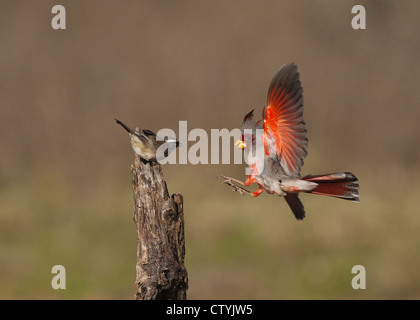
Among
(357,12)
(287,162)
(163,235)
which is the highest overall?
(357,12)

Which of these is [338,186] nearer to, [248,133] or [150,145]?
[248,133]

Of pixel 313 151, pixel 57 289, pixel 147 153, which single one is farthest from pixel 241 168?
pixel 147 153

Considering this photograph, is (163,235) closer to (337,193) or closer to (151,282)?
(151,282)

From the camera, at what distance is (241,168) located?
12.0 metres

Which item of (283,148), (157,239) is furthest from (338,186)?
(157,239)

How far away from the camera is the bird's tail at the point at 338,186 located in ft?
17.4

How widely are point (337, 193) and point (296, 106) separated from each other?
0.76 meters

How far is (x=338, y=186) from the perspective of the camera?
5.39 m

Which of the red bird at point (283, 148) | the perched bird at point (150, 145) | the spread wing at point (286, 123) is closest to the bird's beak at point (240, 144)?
the red bird at point (283, 148)

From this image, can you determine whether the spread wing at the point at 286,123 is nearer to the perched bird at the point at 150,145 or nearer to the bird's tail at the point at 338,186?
the bird's tail at the point at 338,186

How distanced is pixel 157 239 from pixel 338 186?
1647 mm

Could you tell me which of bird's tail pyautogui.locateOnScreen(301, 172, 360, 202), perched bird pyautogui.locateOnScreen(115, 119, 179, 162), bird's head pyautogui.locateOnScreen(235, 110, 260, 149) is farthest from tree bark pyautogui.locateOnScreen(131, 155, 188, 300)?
bird's tail pyautogui.locateOnScreen(301, 172, 360, 202)

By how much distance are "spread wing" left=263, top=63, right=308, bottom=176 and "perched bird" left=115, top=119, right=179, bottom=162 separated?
0.99 m

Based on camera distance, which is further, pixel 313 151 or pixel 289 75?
pixel 313 151
